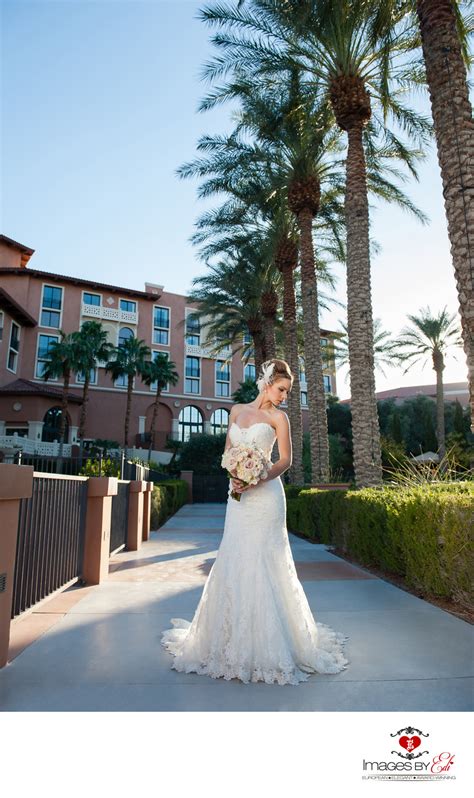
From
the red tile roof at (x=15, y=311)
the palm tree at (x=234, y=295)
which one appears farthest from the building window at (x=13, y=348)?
the palm tree at (x=234, y=295)

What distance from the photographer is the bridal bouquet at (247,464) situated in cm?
360

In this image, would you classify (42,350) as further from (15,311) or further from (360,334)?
(360,334)

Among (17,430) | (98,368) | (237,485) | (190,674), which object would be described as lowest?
(190,674)

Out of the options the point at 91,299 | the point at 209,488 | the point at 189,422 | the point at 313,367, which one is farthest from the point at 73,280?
the point at 313,367

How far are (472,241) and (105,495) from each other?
5796mm

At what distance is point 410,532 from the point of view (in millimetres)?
5762

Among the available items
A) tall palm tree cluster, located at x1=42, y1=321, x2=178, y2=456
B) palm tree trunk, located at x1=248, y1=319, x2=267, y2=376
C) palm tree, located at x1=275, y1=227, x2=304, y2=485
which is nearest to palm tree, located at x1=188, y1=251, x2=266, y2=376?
palm tree trunk, located at x1=248, y1=319, x2=267, y2=376

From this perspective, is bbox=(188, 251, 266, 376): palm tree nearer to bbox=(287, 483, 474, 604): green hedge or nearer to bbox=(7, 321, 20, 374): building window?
bbox=(287, 483, 474, 604): green hedge

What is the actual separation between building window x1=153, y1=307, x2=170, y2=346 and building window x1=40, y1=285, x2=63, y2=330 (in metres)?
8.52

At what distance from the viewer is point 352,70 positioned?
1167 centimetres

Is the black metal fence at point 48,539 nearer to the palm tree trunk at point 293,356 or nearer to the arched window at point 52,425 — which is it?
the palm tree trunk at point 293,356
